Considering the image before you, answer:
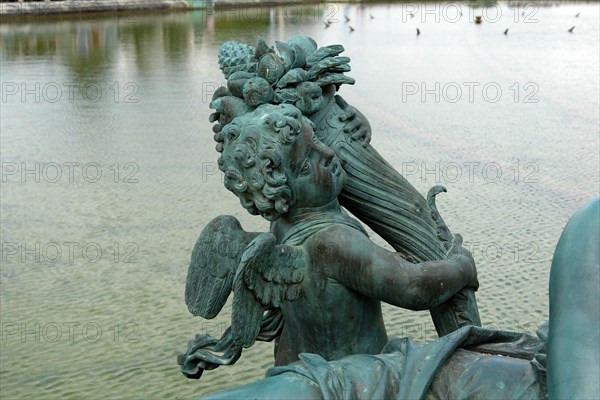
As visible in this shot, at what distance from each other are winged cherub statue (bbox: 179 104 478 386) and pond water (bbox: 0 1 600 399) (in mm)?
2464

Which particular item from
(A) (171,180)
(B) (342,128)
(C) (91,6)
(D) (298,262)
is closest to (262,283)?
(D) (298,262)

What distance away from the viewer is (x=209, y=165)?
1002 cm

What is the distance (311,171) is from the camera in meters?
2.96

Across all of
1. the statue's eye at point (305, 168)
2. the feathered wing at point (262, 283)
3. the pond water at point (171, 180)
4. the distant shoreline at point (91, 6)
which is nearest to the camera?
the feathered wing at point (262, 283)

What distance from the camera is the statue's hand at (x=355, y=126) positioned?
313cm

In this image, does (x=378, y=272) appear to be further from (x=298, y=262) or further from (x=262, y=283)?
(x=262, y=283)

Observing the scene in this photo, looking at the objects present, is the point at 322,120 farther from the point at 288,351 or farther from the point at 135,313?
the point at 135,313

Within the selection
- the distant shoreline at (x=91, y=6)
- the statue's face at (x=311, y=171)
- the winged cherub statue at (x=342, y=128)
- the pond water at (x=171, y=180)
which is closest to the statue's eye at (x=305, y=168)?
the statue's face at (x=311, y=171)

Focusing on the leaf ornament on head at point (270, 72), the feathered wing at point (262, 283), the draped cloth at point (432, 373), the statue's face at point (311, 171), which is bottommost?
the draped cloth at point (432, 373)

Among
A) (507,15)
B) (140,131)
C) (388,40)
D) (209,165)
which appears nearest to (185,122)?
(140,131)

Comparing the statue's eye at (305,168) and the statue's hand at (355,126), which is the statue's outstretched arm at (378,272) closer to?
the statue's eye at (305,168)

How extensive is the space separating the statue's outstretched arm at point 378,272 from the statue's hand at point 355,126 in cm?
33

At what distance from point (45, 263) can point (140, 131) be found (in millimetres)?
4646

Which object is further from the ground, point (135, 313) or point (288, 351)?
point (288, 351)
